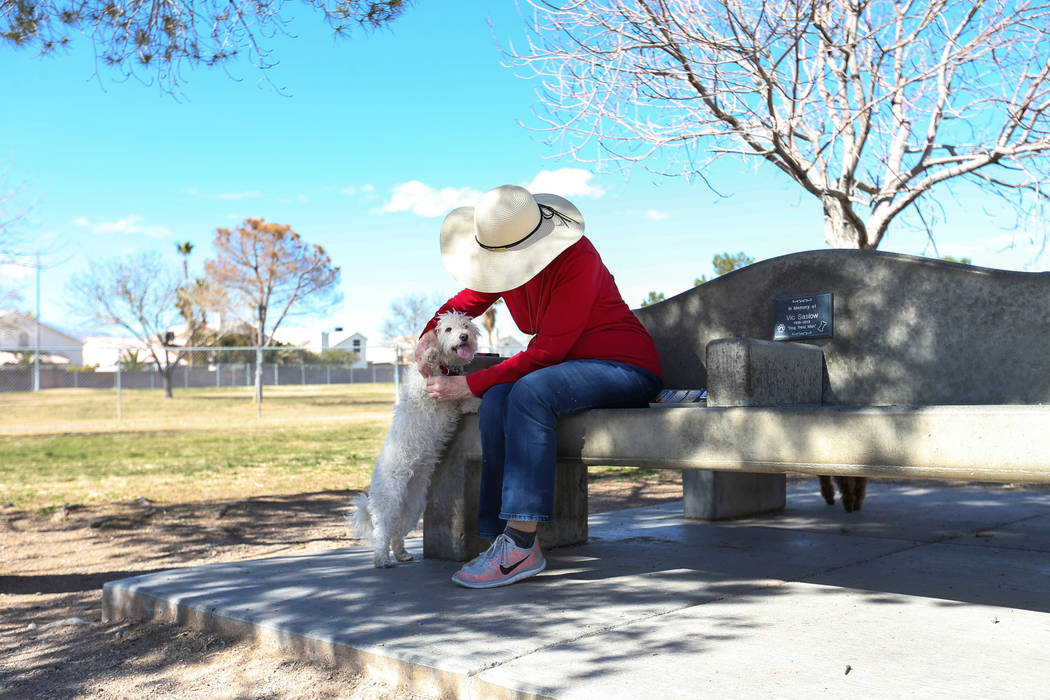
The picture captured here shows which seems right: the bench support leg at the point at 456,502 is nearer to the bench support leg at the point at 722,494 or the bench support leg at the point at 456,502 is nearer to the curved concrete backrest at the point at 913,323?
the curved concrete backrest at the point at 913,323

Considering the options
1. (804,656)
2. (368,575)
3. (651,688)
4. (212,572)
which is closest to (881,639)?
(804,656)

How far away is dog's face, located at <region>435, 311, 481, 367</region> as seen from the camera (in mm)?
3910

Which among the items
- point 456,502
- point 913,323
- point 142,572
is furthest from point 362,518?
point 913,323

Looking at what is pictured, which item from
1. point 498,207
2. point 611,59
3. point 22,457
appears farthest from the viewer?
point 22,457

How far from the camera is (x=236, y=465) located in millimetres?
11453

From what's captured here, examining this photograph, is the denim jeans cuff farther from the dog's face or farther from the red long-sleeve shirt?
the dog's face

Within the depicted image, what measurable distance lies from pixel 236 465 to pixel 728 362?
9.38 meters

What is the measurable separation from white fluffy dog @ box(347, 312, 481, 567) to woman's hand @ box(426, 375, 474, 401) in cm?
9

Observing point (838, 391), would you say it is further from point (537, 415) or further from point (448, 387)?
point (448, 387)

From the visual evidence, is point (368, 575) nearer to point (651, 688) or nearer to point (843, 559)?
point (651, 688)

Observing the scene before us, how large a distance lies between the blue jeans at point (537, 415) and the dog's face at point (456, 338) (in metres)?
0.26

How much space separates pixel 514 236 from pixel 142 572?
10.1 ft

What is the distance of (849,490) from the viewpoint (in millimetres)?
5523

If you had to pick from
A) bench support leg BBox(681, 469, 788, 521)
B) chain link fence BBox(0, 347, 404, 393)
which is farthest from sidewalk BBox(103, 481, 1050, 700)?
chain link fence BBox(0, 347, 404, 393)
